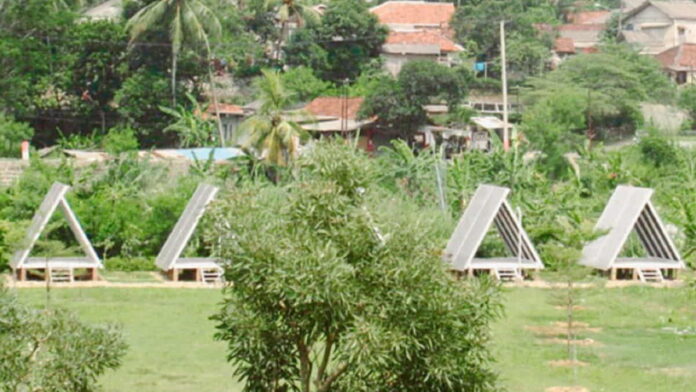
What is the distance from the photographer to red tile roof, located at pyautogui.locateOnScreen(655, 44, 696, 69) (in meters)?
69.9

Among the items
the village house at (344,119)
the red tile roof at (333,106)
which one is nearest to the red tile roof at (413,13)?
the red tile roof at (333,106)

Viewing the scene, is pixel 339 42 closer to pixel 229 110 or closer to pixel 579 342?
pixel 229 110

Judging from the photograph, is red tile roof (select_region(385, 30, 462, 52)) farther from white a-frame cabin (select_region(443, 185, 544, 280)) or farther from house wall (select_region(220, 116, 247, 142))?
white a-frame cabin (select_region(443, 185, 544, 280))

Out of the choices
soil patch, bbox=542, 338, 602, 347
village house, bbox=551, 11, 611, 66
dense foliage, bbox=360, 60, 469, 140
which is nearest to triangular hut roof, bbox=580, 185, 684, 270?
soil patch, bbox=542, 338, 602, 347

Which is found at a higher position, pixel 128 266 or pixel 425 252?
pixel 425 252

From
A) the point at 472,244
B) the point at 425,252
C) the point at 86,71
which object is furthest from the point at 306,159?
the point at 86,71

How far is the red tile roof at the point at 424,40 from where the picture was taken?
65.2 meters

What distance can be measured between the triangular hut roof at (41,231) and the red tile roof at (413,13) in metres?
45.3

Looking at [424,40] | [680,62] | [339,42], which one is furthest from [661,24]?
[339,42]

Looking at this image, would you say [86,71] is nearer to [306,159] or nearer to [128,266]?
[128,266]

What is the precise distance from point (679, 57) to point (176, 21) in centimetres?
3039

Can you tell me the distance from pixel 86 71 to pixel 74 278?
21.3m

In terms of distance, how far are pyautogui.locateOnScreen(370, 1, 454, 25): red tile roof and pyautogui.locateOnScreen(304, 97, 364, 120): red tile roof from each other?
20603mm

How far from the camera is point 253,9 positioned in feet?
217
